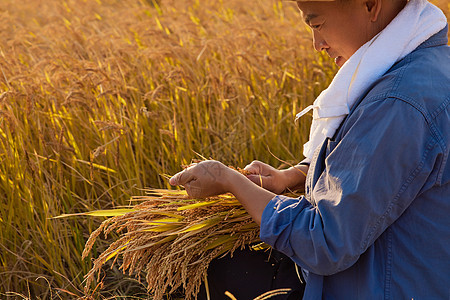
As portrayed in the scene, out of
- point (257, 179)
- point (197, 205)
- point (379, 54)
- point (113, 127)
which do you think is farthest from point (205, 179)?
point (113, 127)

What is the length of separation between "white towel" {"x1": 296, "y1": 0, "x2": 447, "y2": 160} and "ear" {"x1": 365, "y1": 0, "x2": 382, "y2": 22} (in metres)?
0.05

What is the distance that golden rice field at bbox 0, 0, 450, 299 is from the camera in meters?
2.20

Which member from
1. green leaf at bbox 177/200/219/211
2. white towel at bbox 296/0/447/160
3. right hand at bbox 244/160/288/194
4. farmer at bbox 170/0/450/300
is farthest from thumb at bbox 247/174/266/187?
white towel at bbox 296/0/447/160

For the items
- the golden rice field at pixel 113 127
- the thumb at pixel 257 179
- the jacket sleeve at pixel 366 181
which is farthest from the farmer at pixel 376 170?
the golden rice field at pixel 113 127

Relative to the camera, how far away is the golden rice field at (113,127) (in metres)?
2.20

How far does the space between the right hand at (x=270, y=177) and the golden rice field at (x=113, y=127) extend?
0.40 meters

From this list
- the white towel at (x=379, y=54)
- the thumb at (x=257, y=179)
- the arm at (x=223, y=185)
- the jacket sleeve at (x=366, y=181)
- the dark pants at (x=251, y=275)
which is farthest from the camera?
the thumb at (x=257, y=179)

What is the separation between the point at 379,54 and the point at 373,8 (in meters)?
0.13

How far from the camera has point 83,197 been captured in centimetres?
254

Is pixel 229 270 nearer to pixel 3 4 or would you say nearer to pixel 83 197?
pixel 83 197

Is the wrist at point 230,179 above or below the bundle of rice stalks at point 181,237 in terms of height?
above

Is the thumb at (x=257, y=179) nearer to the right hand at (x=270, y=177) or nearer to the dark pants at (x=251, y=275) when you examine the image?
the right hand at (x=270, y=177)

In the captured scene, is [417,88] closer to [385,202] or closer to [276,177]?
[385,202]

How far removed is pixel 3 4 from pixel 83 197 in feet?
15.4
